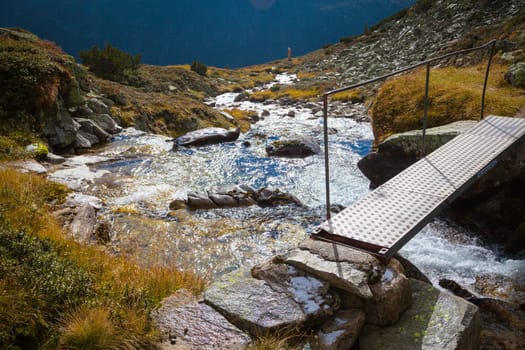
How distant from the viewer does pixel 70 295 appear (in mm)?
3791

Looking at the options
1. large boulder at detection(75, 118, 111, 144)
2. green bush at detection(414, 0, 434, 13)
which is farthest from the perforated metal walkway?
green bush at detection(414, 0, 434, 13)

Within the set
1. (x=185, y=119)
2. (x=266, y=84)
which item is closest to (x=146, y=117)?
(x=185, y=119)

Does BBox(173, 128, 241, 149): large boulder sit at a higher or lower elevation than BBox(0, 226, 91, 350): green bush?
higher

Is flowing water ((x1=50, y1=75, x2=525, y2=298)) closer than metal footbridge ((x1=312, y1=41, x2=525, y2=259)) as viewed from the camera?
No

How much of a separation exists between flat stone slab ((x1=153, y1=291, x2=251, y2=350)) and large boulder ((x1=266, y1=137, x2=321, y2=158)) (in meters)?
13.7

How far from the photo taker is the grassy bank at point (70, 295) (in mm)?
3225

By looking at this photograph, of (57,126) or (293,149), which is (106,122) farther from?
(293,149)

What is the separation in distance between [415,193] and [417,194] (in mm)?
55

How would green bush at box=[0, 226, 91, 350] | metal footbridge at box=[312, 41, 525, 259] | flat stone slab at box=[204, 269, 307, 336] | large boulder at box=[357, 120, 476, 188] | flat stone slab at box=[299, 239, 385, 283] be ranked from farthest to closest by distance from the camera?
large boulder at box=[357, 120, 476, 188] < metal footbridge at box=[312, 41, 525, 259] < flat stone slab at box=[299, 239, 385, 283] < flat stone slab at box=[204, 269, 307, 336] < green bush at box=[0, 226, 91, 350]

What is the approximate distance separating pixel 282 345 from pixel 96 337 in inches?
72.4

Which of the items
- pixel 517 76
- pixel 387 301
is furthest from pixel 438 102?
pixel 387 301

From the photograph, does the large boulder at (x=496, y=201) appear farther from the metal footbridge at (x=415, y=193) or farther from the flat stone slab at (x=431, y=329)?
the flat stone slab at (x=431, y=329)

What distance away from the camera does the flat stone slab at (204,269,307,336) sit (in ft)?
12.6

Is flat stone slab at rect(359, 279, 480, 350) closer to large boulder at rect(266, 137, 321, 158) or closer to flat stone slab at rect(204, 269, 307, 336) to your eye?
flat stone slab at rect(204, 269, 307, 336)
